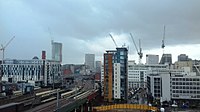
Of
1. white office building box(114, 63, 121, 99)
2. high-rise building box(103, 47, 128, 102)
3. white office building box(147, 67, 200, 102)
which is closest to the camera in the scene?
white office building box(147, 67, 200, 102)

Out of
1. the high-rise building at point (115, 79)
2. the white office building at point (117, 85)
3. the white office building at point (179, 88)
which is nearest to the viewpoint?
the white office building at point (179, 88)

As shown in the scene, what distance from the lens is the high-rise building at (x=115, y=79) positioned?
65.2m

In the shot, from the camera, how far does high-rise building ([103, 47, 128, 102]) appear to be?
214 ft

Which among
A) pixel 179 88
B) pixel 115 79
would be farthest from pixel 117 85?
pixel 179 88

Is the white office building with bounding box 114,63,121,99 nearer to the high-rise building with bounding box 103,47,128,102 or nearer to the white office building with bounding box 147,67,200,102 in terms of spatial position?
the high-rise building with bounding box 103,47,128,102

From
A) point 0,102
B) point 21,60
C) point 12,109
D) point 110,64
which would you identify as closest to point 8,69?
point 21,60

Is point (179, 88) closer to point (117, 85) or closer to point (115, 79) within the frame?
point (117, 85)

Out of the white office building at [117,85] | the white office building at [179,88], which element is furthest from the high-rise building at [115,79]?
the white office building at [179,88]

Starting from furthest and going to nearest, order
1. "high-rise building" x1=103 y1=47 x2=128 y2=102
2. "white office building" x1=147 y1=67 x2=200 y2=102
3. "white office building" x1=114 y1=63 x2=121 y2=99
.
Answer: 1. "high-rise building" x1=103 y1=47 x2=128 y2=102
2. "white office building" x1=114 y1=63 x2=121 y2=99
3. "white office building" x1=147 y1=67 x2=200 y2=102

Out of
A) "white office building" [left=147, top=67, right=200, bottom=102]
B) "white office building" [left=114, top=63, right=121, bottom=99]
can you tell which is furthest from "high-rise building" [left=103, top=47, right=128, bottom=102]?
"white office building" [left=147, top=67, right=200, bottom=102]

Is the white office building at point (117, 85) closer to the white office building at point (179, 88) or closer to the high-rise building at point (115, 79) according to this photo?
the high-rise building at point (115, 79)

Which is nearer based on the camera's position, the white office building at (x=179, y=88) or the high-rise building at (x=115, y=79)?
the white office building at (x=179, y=88)

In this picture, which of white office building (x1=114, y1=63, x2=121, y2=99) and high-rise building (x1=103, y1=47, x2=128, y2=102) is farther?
high-rise building (x1=103, y1=47, x2=128, y2=102)

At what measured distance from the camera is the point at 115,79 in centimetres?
6575
